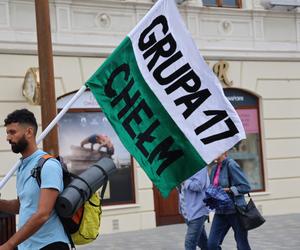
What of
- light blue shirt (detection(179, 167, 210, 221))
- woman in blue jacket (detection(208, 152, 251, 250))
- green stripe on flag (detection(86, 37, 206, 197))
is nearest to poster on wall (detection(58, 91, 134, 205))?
light blue shirt (detection(179, 167, 210, 221))

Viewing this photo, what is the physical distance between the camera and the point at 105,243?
1107cm

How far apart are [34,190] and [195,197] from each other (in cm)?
437

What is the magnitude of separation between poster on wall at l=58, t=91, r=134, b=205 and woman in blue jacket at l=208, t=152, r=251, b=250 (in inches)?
208

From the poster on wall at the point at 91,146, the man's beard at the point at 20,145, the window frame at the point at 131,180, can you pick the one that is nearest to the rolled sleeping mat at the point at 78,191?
the man's beard at the point at 20,145

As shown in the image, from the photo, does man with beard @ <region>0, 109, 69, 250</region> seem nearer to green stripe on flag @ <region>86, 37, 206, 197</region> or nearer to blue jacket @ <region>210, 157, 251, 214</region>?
green stripe on flag @ <region>86, 37, 206, 197</region>

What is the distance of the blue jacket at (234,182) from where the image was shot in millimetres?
7160

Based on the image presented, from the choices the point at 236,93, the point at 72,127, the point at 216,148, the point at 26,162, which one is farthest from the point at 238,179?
the point at 236,93

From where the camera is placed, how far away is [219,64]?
45.8 ft

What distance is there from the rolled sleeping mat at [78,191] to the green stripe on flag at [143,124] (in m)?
0.68

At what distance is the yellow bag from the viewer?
368 centimetres

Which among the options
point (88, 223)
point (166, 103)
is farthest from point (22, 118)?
point (166, 103)

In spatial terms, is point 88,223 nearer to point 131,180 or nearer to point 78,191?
point 78,191

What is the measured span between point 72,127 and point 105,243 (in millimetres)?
2581

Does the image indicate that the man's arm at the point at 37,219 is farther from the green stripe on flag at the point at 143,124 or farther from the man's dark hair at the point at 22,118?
the green stripe on flag at the point at 143,124
